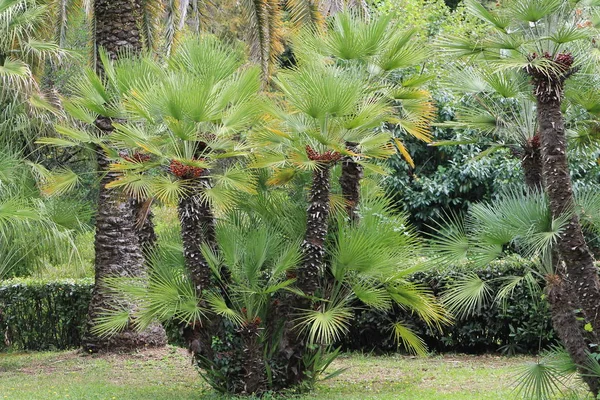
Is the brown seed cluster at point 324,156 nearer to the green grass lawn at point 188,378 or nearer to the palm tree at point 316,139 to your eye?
the palm tree at point 316,139

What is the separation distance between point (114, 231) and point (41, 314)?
10.6 feet

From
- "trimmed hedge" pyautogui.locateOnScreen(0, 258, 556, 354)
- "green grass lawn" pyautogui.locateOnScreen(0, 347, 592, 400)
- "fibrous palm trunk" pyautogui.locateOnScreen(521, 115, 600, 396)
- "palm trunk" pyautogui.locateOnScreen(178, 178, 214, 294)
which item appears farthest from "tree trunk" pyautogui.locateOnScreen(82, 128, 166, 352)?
"fibrous palm trunk" pyautogui.locateOnScreen(521, 115, 600, 396)

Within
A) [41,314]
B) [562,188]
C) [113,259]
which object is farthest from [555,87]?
[41,314]

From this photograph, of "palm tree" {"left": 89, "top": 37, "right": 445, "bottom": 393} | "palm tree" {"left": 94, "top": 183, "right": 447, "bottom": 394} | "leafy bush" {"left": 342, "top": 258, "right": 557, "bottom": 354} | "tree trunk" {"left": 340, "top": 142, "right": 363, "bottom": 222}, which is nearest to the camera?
"palm tree" {"left": 89, "top": 37, "right": 445, "bottom": 393}

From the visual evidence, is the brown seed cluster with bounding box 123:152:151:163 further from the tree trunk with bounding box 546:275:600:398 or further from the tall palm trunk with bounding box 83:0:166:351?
the tree trunk with bounding box 546:275:600:398

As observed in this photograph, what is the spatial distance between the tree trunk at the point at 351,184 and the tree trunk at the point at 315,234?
16.8 inches

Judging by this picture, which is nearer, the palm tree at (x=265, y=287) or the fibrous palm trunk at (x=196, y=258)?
the palm tree at (x=265, y=287)

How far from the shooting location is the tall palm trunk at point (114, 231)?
11320mm

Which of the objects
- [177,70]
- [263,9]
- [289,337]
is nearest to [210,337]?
[289,337]

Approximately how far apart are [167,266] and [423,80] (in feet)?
10.2

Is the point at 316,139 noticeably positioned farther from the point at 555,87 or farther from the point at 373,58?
the point at 555,87

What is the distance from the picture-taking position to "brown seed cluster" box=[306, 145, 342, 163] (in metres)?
7.53

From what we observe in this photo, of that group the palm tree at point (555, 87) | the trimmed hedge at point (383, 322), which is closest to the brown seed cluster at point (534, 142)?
the palm tree at point (555, 87)

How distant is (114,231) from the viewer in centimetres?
1144
